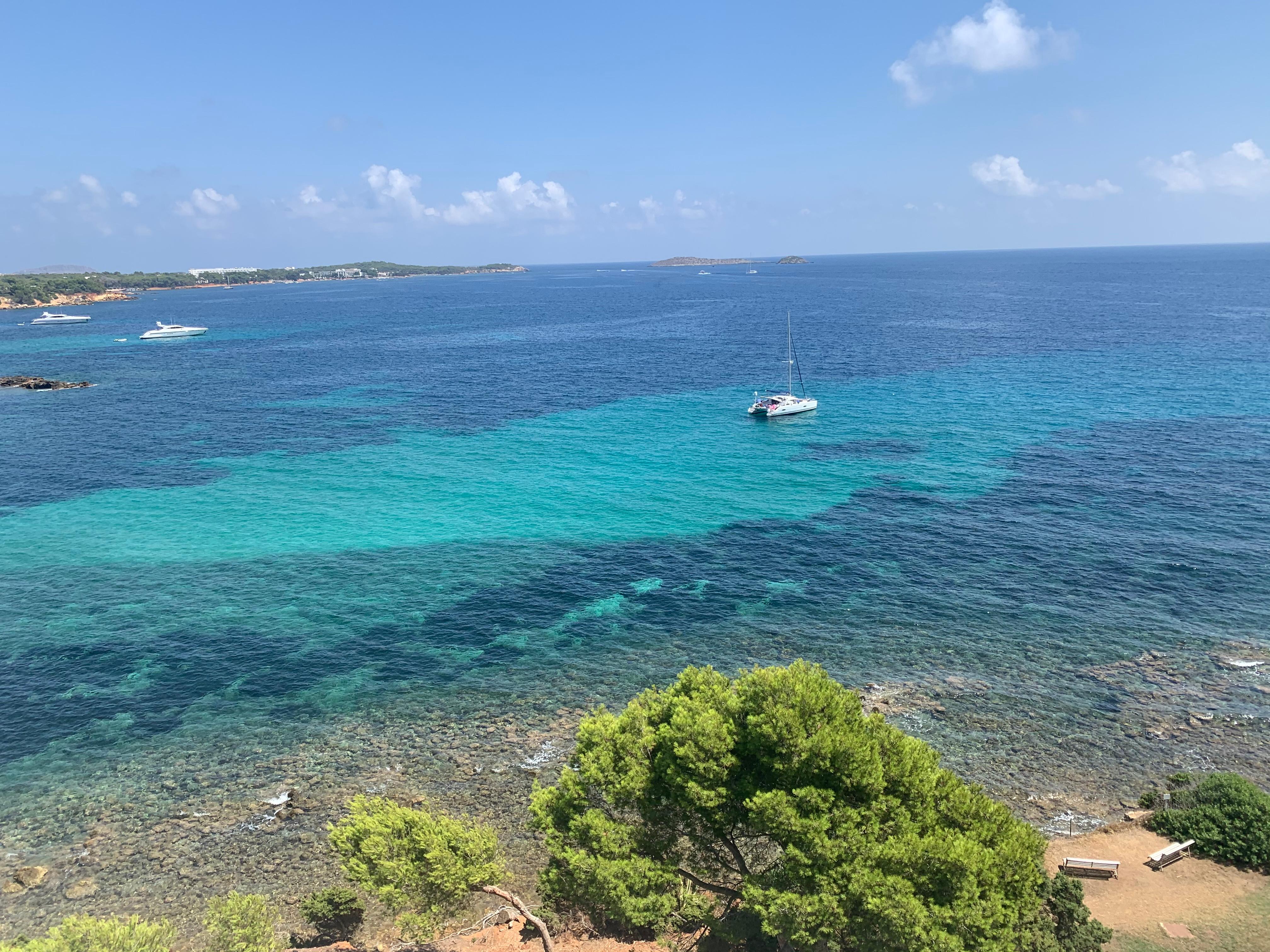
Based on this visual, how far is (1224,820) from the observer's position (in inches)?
1238

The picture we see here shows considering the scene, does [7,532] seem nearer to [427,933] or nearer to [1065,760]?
[427,933]

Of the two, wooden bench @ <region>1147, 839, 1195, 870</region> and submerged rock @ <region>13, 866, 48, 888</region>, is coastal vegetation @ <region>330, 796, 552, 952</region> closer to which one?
submerged rock @ <region>13, 866, 48, 888</region>

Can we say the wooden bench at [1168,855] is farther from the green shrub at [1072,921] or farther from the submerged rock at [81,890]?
the submerged rock at [81,890]

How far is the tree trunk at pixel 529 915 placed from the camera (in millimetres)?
26516

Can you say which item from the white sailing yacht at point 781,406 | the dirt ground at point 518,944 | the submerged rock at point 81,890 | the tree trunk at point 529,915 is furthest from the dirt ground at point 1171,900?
the white sailing yacht at point 781,406

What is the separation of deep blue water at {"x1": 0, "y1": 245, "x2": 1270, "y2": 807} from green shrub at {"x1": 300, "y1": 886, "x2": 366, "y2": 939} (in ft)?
48.5

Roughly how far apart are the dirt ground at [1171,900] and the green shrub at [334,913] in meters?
27.4

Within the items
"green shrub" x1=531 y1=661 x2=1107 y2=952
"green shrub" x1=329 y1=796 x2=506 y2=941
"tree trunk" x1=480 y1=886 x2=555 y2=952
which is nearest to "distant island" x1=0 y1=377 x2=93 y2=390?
"green shrub" x1=329 y1=796 x2=506 y2=941

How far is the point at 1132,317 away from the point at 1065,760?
596 ft

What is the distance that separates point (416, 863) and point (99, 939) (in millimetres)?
8807

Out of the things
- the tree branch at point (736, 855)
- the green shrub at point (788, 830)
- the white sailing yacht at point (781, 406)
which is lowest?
the tree branch at point (736, 855)

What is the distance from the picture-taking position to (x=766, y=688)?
79.0ft

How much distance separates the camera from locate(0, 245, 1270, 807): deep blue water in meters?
45.7

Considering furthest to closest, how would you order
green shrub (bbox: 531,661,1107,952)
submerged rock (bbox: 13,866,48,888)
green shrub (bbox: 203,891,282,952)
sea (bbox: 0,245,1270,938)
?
sea (bbox: 0,245,1270,938) < submerged rock (bbox: 13,866,48,888) < green shrub (bbox: 203,891,282,952) < green shrub (bbox: 531,661,1107,952)
